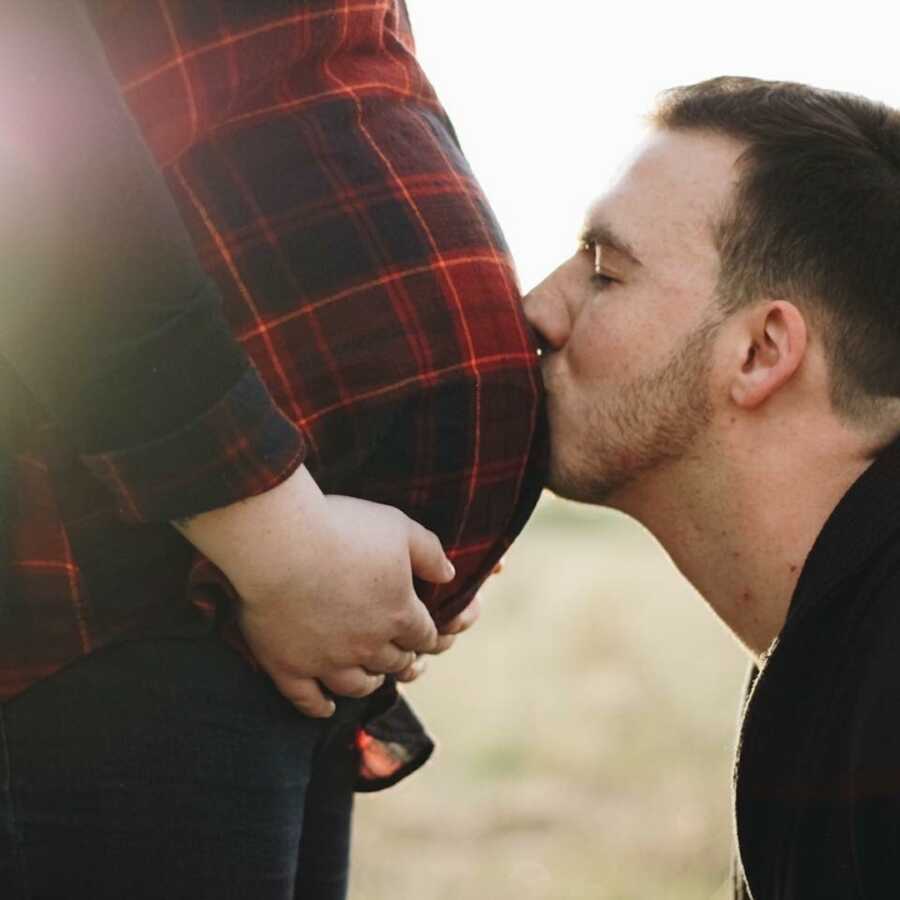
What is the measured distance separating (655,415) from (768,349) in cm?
19

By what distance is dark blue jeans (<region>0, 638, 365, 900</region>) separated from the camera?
61.3 inches

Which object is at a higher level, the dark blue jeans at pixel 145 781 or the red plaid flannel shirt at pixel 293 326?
the red plaid flannel shirt at pixel 293 326

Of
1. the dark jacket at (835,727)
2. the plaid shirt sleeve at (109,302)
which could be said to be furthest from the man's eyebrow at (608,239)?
the plaid shirt sleeve at (109,302)

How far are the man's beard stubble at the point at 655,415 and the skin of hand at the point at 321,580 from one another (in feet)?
1.71

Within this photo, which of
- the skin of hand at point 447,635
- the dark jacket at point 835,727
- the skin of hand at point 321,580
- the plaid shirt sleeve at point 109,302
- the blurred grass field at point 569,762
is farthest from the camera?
the blurred grass field at point 569,762

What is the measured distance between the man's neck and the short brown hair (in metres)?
0.10

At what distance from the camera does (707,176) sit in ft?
7.34

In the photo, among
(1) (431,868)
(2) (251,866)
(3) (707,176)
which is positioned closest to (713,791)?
(1) (431,868)

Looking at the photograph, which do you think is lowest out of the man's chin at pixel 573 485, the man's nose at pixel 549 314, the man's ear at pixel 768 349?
the man's chin at pixel 573 485

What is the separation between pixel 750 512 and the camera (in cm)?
227

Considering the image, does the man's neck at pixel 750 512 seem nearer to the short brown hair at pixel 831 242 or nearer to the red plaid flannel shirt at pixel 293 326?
the short brown hair at pixel 831 242

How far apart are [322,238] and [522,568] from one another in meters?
8.58

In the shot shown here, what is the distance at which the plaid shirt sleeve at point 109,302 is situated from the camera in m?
1.39

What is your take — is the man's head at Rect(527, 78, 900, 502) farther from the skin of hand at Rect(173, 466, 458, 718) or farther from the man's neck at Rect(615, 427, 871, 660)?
the skin of hand at Rect(173, 466, 458, 718)
